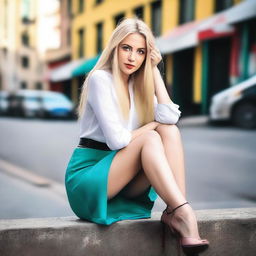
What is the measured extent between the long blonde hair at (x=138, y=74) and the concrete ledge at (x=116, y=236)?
0.63 meters

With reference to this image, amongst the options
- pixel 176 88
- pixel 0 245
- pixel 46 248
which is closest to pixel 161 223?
pixel 46 248

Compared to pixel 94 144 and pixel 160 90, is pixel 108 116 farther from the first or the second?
pixel 160 90

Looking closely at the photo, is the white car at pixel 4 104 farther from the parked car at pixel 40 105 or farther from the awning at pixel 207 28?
the awning at pixel 207 28

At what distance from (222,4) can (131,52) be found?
13741 millimetres

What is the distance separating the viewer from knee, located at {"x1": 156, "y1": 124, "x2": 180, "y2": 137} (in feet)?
7.09

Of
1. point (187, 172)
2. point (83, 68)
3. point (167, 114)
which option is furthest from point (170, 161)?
point (83, 68)

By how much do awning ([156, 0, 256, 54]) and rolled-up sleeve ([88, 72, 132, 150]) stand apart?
11954 mm

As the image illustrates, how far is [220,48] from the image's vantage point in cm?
1520

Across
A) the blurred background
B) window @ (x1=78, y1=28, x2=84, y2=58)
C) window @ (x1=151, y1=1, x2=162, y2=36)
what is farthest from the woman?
window @ (x1=78, y1=28, x2=84, y2=58)

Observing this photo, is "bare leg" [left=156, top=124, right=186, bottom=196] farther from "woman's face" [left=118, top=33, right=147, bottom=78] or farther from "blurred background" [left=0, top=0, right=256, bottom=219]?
"blurred background" [left=0, top=0, right=256, bottom=219]

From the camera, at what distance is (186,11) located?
655 inches

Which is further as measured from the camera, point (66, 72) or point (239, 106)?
point (66, 72)

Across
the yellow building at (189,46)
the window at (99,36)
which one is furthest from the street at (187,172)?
the window at (99,36)

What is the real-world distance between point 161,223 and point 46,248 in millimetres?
622
